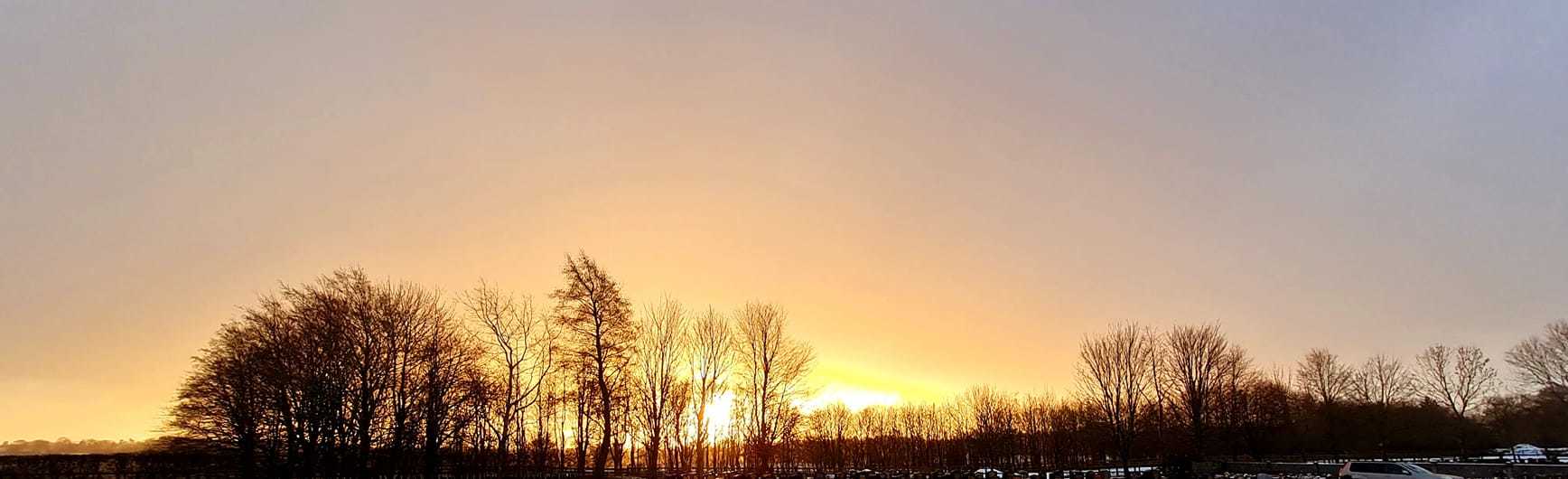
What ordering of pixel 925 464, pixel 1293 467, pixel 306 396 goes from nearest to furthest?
pixel 306 396, pixel 1293 467, pixel 925 464

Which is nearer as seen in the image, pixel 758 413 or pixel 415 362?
pixel 415 362

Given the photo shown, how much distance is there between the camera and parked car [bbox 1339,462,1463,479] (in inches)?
1235

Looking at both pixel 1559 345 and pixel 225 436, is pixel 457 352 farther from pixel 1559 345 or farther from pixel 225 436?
pixel 1559 345

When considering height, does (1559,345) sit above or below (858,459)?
above

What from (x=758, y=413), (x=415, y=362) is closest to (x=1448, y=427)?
(x=758, y=413)

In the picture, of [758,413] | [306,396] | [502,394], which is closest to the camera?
[306,396]

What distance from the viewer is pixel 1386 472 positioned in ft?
105

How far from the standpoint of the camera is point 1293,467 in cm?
4762

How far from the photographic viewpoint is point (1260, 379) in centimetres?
7638

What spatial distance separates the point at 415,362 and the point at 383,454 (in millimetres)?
4424

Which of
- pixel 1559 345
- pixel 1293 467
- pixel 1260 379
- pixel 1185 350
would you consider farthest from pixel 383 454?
pixel 1559 345

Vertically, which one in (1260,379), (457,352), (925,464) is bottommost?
(925,464)

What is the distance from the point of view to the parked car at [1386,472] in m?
31.4

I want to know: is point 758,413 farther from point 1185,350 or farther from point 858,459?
point 1185,350
